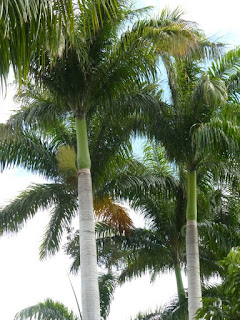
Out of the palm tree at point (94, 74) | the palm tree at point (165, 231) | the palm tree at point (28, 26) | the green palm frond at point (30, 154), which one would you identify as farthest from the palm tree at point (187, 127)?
the palm tree at point (28, 26)

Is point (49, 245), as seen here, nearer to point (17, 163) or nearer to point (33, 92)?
point (17, 163)

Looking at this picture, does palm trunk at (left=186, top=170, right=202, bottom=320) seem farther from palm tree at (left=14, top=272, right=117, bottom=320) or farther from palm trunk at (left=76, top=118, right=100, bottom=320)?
palm tree at (left=14, top=272, right=117, bottom=320)

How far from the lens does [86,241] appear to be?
45.4 feet

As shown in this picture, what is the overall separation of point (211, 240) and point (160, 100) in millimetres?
4769

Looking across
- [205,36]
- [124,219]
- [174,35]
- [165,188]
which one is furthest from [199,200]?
[174,35]

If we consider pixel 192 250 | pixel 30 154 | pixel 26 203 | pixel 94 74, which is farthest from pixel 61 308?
pixel 94 74

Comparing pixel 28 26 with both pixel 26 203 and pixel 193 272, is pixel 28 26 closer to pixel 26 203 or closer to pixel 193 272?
pixel 193 272

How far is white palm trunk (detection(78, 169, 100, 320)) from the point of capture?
1320cm

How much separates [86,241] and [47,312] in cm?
814

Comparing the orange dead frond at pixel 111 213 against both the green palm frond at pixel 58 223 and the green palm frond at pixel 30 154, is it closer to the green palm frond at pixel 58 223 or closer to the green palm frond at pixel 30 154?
the green palm frond at pixel 58 223

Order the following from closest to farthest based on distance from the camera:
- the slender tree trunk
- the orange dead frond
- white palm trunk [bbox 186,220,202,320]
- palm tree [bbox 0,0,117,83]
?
palm tree [bbox 0,0,117,83] → white palm trunk [bbox 186,220,202,320] → the orange dead frond → the slender tree trunk

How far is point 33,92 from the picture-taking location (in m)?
16.1

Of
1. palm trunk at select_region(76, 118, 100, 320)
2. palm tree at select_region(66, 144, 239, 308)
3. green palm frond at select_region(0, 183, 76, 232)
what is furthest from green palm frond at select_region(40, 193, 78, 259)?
palm trunk at select_region(76, 118, 100, 320)

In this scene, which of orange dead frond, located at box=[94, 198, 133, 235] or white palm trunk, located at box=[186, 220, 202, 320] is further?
orange dead frond, located at box=[94, 198, 133, 235]
